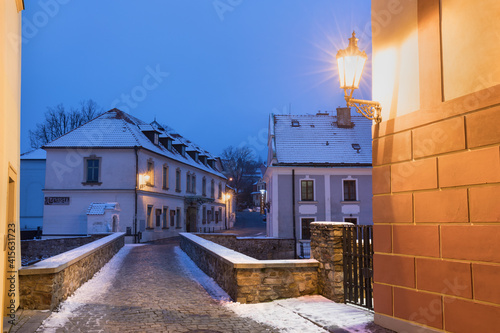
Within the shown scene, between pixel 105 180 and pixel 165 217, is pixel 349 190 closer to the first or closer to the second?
pixel 165 217

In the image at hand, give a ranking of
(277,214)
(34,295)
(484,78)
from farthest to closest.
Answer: (277,214) → (34,295) → (484,78)

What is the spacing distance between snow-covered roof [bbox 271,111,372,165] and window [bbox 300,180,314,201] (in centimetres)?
132

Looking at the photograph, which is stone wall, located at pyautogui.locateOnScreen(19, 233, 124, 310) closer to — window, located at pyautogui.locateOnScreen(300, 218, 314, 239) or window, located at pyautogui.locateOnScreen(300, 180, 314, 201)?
window, located at pyautogui.locateOnScreen(300, 218, 314, 239)

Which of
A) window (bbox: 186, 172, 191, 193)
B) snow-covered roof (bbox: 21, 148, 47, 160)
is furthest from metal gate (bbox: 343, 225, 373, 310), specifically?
snow-covered roof (bbox: 21, 148, 47, 160)

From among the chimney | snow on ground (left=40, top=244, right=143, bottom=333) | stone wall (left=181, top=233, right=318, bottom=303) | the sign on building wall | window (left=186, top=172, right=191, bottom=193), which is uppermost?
the chimney

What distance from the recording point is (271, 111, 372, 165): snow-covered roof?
3003cm

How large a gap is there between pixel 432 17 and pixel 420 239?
2.96 meters

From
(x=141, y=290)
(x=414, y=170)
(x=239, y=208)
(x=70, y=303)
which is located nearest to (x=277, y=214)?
(x=141, y=290)

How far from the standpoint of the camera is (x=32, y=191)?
41.5 m

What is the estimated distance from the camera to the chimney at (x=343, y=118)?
108 feet

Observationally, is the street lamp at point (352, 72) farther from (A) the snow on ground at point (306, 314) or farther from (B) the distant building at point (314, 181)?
(B) the distant building at point (314, 181)

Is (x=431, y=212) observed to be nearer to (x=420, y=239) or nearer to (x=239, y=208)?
(x=420, y=239)

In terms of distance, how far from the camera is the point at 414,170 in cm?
604

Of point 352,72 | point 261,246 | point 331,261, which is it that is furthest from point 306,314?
point 261,246
